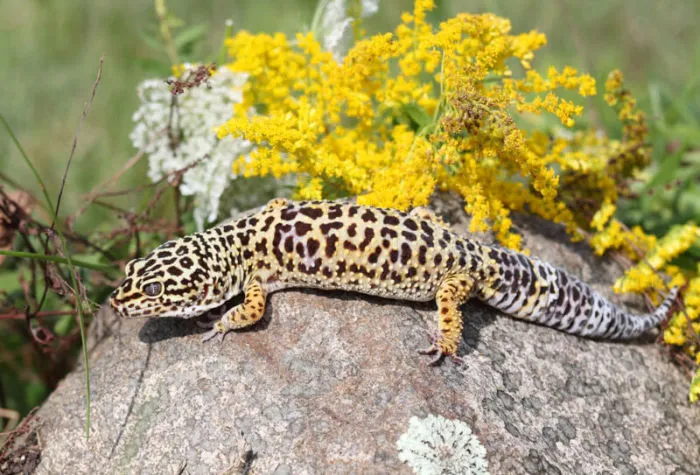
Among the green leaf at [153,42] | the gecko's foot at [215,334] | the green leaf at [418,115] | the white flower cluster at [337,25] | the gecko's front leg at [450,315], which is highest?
the white flower cluster at [337,25]

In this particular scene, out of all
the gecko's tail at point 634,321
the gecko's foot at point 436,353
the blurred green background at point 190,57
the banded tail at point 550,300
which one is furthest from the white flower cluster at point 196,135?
the gecko's tail at point 634,321

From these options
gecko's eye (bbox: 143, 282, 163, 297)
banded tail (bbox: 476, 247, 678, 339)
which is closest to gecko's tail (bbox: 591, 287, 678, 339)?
banded tail (bbox: 476, 247, 678, 339)

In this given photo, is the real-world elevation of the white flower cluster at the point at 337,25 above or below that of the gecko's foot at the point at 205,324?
above

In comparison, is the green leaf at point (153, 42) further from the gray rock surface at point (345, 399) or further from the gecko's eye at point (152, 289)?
the gecko's eye at point (152, 289)

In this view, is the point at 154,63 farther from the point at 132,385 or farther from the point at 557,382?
→ the point at 557,382

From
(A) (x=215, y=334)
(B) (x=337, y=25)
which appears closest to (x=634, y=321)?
(A) (x=215, y=334)
